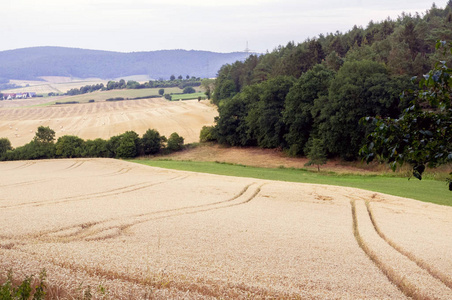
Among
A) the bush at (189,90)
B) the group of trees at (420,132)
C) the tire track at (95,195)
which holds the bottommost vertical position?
the tire track at (95,195)

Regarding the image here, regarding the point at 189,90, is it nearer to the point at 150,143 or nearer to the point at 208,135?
the point at 208,135

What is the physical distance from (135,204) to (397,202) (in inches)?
488

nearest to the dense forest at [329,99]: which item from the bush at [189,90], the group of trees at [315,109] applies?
the group of trees at [315,109]

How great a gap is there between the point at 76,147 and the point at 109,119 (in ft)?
138

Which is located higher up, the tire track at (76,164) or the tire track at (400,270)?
the tire track at (400,270)

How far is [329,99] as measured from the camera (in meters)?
51.7

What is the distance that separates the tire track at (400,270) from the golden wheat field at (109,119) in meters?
63.0

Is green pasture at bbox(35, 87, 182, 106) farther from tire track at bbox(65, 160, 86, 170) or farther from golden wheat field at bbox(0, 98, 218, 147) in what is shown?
tire track at bbox(65, 160, 86, 170)

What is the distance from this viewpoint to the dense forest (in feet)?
161

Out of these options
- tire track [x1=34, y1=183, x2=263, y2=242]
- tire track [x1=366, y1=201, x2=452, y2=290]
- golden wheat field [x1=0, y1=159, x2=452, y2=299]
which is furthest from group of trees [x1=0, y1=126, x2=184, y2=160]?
tire track [x1=366, y1=201, x2=452, y2=290]

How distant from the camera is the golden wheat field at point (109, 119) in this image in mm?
84375

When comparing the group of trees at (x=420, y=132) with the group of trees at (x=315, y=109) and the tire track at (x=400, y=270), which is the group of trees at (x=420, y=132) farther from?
the group of trees at (x=315, y=109)

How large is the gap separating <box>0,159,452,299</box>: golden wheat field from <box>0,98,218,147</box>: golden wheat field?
5629 centimetres

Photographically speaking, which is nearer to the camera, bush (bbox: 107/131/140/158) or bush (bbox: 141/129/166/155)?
bush (bbox: 107/131/140/158)
